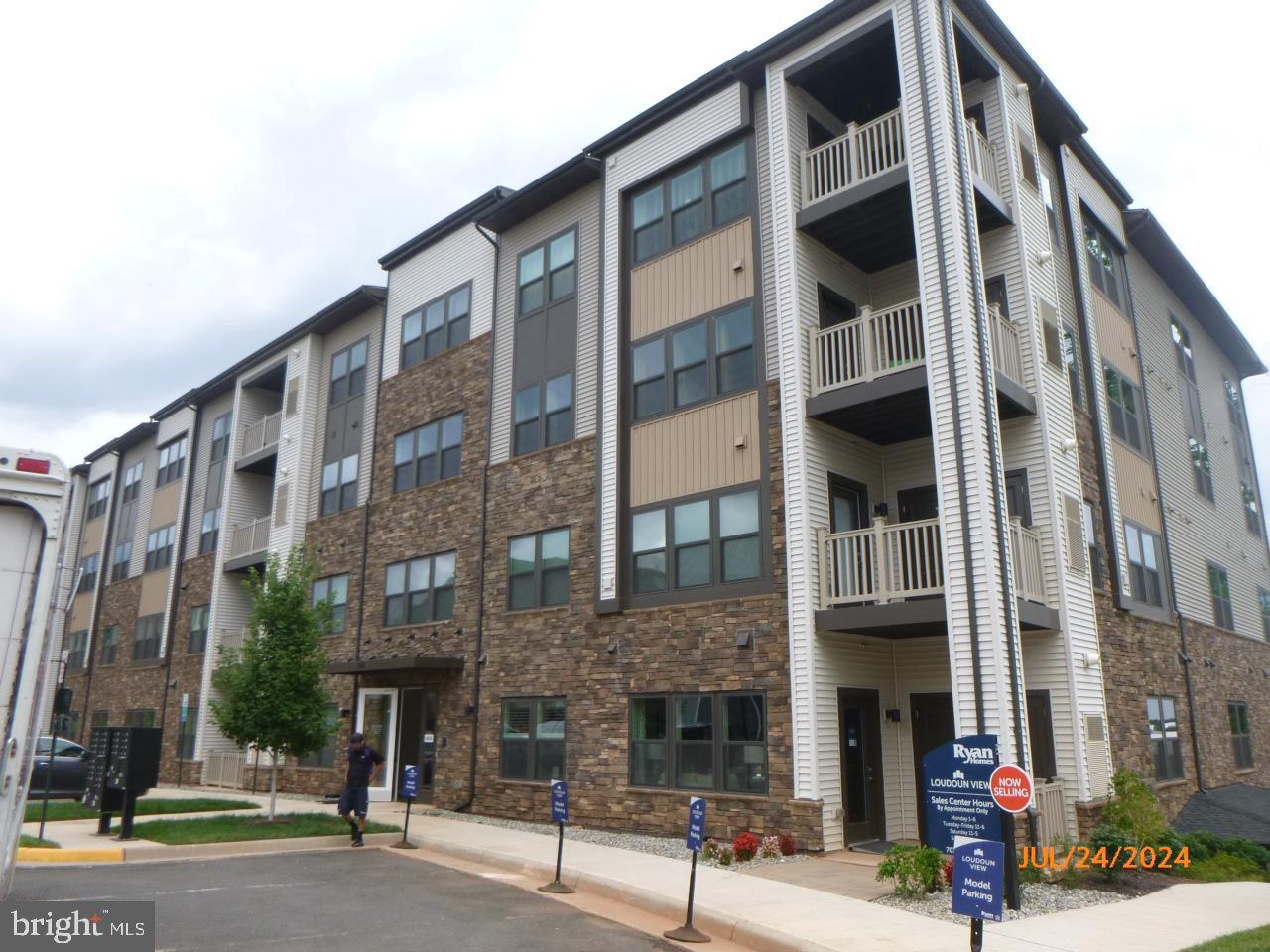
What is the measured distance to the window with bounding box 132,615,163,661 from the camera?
34.3 meters

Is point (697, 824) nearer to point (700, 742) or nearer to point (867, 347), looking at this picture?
point (700, 742)

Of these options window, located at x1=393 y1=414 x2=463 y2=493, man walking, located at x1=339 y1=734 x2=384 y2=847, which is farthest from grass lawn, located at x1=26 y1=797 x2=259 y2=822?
window, located at x1=393 y1=414 x2=463 y2=493

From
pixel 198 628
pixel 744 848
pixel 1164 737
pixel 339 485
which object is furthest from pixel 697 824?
pixel 198 628

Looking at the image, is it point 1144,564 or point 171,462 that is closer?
point 1144,564

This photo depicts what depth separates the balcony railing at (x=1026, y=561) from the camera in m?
14.2

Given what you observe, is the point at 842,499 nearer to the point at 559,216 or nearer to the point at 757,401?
the point at 757,401

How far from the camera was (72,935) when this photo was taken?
7840 mm

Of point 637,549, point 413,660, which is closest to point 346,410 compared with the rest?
point 413,660

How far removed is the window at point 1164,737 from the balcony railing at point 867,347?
27.5 feet

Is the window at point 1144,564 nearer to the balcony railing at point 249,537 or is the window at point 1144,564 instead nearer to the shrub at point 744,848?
the shrub at point 744,848

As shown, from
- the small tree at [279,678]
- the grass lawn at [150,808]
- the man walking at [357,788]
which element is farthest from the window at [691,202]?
the grass lawn at [150,808]

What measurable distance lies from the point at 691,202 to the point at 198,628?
2242 centimetres

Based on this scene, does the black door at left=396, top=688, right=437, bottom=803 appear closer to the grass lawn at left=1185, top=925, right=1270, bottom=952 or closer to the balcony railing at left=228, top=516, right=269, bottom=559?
the balcony railing at left=228, top=516, right=269, bottom=559

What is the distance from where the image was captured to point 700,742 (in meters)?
16.2
